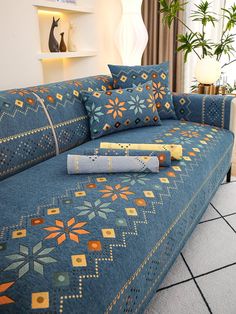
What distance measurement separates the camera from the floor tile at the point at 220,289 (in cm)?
121

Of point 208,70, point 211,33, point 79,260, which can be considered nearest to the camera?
point 79,260

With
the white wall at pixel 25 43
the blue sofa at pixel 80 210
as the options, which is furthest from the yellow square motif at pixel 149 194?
the white wall at pixel 25 43

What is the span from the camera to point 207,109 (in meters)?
2.09

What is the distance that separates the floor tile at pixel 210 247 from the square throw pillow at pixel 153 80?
2.60ft

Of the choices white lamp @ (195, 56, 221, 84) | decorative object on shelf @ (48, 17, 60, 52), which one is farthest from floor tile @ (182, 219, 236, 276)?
decorative object on shelf @ (48, 17, 60, 52)

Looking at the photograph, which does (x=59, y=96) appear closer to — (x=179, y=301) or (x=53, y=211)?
(x=53, y=211)

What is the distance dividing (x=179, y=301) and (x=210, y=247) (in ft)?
1.29

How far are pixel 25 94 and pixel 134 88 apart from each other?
2.20 ft

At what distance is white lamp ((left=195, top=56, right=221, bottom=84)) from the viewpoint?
2.60 meters

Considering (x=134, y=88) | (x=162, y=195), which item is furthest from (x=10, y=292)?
(x=134, y=88)

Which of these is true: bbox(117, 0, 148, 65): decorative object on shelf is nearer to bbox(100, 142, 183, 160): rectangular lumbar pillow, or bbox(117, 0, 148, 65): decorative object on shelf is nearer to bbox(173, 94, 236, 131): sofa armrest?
bbox(173, 94, 236, 131): sofa armrest

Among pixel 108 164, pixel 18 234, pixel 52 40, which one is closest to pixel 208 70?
pixel 52 40

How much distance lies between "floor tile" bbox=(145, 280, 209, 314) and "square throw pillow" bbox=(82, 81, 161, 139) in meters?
0.90

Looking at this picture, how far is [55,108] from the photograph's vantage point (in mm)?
1648
